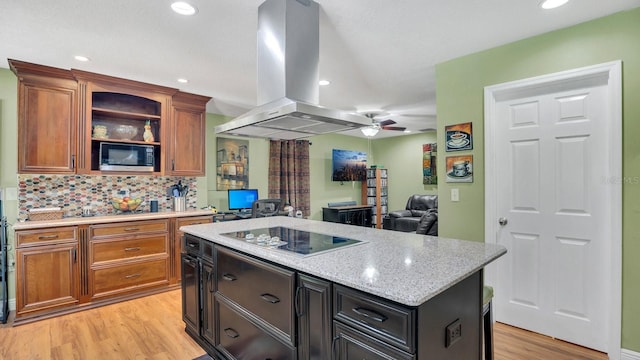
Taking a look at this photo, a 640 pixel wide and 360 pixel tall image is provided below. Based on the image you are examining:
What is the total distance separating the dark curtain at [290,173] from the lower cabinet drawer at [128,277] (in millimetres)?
2458

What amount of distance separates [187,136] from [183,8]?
88.1 inches

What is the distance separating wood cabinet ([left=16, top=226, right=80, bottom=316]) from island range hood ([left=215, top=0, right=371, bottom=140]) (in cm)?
234

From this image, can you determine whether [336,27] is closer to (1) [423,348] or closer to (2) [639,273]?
(1) [423,348]

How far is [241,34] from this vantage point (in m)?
2.45

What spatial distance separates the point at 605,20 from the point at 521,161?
111cm

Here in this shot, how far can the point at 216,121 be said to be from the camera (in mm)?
5066

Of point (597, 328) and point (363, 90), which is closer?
point (597, 328)

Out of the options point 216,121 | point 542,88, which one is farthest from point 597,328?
point 216,121

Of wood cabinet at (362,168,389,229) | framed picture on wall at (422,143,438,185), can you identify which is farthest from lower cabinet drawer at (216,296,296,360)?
framed picture on wall at (422,143,438,185)

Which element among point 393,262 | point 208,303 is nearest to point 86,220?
point 208,303

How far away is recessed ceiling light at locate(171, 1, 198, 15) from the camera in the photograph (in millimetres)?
→ 2029

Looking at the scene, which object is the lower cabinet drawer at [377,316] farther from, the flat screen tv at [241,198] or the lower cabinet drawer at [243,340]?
the flat screen tv at [241,198]

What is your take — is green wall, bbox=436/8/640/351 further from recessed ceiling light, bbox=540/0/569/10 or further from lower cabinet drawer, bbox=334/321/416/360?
lower cabinet drawer, bbox=334/321/416/360

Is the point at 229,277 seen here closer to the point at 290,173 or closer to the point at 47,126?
the point at 47,126
